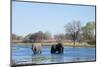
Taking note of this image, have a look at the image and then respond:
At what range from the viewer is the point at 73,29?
3059 millimetres

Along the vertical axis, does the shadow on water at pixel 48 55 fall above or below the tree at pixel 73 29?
below

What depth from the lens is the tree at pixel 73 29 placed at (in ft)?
9.95

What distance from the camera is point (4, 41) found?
272cm

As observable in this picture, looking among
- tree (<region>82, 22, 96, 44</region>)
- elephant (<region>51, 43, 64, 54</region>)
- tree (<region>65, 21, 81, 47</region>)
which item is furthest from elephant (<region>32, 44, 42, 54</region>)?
tree (<region>82, 22, 96, 44</region>)

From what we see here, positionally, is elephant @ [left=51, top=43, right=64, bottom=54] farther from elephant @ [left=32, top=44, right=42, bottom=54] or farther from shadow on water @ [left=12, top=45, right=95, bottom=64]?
elephant @ [left=32, top=44, right=42, bottom=54]

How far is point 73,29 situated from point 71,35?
85 millimetres

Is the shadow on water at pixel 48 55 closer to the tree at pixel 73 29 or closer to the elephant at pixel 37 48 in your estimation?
the elephant at pixel 37 48

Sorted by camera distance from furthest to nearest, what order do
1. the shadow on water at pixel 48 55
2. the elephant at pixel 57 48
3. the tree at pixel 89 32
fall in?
the tree at pixel 89 32 → the elephant at pixel 57 48 → the shadow on water at pixel 48 55

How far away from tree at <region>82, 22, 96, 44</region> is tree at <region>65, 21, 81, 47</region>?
10 centimetres

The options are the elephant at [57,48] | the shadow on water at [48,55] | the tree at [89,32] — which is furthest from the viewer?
the tree at [89,32]

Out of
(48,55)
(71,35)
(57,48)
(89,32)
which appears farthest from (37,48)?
(89,32)

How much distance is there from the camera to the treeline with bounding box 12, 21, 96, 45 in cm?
286

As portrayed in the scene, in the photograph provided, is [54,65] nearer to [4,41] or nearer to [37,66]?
[37,66]

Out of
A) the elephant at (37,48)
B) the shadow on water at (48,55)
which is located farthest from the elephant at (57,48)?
the elephant at (37,48)
